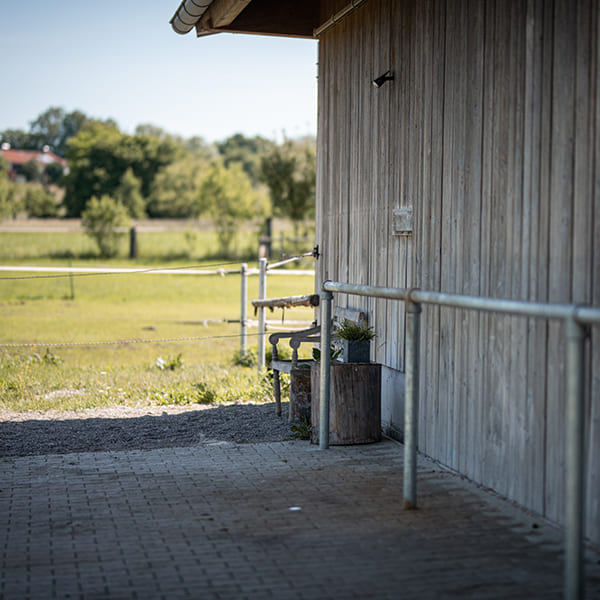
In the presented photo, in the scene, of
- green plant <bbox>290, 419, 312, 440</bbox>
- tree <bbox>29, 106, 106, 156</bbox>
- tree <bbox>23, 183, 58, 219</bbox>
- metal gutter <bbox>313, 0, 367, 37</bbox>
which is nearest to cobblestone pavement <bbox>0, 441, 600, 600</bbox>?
green plant <bbox>290, 419, 312, 440</bbox>

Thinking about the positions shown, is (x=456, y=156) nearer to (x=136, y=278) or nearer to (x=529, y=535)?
(x=529, y=535)

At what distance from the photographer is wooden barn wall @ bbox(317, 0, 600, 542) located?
14.2 feet

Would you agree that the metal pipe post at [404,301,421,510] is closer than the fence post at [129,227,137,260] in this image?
Yes

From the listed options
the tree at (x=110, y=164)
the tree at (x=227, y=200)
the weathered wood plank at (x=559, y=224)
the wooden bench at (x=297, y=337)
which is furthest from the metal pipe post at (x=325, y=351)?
the tree at (x=110, y=164)

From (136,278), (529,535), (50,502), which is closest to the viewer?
(529,535)

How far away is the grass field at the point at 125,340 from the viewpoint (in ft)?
31.6

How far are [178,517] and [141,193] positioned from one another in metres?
64.3

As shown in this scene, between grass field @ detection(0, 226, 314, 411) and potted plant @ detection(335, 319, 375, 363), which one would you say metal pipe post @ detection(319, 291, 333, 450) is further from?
grass field @ detection(0, 226, 314, 411)

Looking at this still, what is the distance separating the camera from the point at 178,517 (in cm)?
471

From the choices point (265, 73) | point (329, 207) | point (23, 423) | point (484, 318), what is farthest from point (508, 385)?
point (265, 73)

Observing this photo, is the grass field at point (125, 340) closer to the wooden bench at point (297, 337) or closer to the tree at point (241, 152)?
the wooden bench at point (297, 337)

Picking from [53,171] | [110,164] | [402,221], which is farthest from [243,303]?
[53,171]

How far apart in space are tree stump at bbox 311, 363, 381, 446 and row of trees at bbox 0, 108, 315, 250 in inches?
1209

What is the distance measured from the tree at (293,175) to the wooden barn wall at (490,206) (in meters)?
29.2
